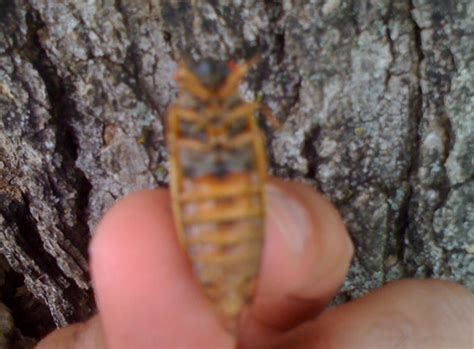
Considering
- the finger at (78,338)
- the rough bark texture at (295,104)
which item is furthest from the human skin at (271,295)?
the finger at (78,338)

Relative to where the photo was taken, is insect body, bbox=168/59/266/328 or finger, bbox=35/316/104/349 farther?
finger, bbox=35/316/104/349

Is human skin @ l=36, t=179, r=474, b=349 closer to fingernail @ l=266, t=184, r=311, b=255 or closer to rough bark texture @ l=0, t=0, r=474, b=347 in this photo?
fingernail @ l=266, t=184, r=311, b=255

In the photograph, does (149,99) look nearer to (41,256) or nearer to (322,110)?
(322,110)

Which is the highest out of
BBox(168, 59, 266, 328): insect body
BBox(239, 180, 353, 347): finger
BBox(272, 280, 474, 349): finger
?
BBox(168, 59, 266, 328): insect body

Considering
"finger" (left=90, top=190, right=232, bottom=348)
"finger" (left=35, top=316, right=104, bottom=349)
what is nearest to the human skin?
"finger" (left=90, top=190, right=232, bottom=348)

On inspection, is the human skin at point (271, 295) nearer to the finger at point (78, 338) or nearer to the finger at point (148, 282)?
the finger at point (148, 282)

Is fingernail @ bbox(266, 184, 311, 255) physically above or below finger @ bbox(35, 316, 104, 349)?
above

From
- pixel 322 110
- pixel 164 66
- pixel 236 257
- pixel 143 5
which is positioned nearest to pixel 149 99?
pixel 164 66
